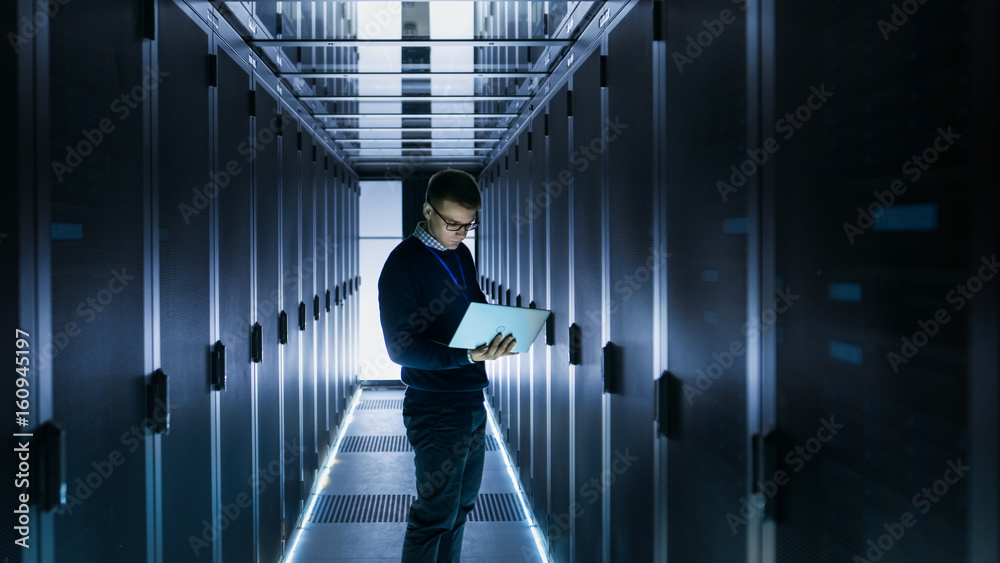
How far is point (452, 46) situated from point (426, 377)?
1.65 metres

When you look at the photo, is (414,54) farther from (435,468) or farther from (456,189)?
(435,468)

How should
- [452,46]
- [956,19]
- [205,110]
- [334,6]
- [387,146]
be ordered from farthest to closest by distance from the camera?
[387,146], [452,46], [334,6], [205,110], [956,19]

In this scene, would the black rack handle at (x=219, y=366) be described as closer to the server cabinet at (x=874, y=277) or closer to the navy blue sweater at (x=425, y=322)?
the navy blue sweater at (x=425, y=322)

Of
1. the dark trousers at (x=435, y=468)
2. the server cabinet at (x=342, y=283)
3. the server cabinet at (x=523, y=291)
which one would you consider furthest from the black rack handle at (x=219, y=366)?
the server cabinet at (x=342, y=283)

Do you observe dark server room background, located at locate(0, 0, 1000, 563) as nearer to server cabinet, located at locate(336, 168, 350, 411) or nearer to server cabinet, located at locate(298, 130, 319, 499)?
server cabinet, located at locate(298, 130, 319, 499)

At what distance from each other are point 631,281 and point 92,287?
158 cm

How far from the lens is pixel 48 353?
1.38 metres

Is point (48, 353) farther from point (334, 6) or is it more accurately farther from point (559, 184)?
point (559, 184)

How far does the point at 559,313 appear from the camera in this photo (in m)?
3.39

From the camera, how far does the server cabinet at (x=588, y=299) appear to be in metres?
2.63

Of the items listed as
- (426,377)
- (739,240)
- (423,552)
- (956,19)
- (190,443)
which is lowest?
(423,552)

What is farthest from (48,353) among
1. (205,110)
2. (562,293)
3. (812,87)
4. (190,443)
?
(562,293)

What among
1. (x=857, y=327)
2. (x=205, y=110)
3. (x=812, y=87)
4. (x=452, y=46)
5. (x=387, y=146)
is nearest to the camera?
(x=857, y=327)

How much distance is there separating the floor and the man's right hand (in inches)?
73.3
